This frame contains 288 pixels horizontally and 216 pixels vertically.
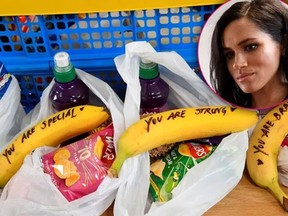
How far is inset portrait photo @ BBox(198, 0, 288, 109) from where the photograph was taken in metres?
0.62

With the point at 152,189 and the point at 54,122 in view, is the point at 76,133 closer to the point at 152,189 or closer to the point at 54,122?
the point at 54,122

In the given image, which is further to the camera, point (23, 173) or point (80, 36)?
point (80, 36)

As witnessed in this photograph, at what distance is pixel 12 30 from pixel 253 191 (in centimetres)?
44

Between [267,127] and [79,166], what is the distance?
28 centimetres

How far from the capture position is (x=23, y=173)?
0.60 m

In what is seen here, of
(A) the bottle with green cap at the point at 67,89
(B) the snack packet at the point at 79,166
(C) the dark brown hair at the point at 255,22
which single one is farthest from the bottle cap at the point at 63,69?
(C) the dark brown hair at the point at 255,22

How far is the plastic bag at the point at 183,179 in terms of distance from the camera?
595 millimetres

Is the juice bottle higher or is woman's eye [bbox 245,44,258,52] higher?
woman's eye [bbox 245,44,258,52]

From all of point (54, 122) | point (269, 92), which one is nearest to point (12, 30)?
point (54, 122)

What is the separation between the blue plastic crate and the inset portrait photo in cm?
3

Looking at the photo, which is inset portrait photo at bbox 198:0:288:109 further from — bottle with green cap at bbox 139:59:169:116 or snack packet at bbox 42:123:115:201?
snack packet at bbox 42:123:115:201

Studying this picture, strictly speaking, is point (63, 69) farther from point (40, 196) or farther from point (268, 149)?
point (268, 149)

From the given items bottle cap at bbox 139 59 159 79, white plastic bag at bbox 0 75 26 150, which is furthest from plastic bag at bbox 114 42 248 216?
white plastic bag at bbox 0 75 26 150

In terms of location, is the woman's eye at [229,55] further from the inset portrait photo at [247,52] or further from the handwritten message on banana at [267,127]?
the handwritten message on banana at [267,127]
